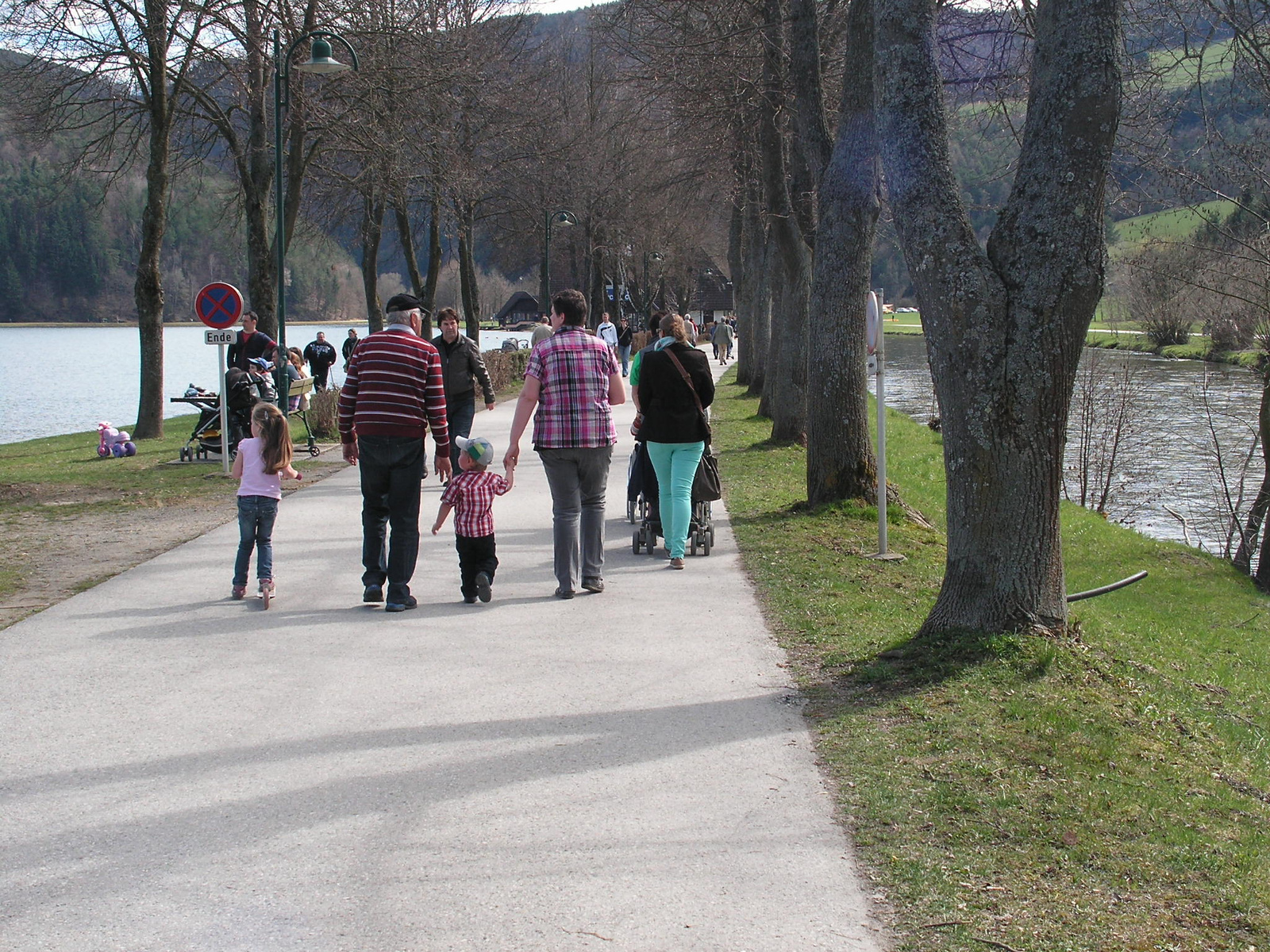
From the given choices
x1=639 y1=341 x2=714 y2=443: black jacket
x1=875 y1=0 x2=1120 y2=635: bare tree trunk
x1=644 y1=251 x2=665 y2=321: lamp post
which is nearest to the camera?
x1=875 y1=0 x2=1120 y2=635: bare tree trunk

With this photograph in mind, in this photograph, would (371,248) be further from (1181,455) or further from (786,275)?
(1181,455)

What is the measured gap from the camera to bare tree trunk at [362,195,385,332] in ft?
96.3

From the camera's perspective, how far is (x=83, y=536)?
10.9 m

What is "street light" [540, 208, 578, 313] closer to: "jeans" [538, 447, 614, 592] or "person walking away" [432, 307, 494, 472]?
"person walking away" [432, 307, 494, 472]

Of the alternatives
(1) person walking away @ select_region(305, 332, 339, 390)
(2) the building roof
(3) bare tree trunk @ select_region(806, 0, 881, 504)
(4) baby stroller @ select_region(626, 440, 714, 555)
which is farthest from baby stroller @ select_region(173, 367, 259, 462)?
(2) the building roof

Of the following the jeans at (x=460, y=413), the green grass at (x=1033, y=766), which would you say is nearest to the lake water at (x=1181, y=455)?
the green grass at (x=1033, y=766)

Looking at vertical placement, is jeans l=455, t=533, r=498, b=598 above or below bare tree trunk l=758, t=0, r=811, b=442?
below

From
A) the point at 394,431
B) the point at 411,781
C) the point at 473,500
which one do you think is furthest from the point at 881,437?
the point at 411,781

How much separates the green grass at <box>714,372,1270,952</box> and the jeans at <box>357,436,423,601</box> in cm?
235

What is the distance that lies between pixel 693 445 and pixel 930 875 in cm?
564

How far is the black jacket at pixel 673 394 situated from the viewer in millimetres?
9180

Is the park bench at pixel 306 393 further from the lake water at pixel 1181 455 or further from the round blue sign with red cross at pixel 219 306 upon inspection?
the lake water at pixel 1181 455

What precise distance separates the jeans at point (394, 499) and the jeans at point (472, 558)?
1.16 feet

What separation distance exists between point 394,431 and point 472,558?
1007 millimetres
